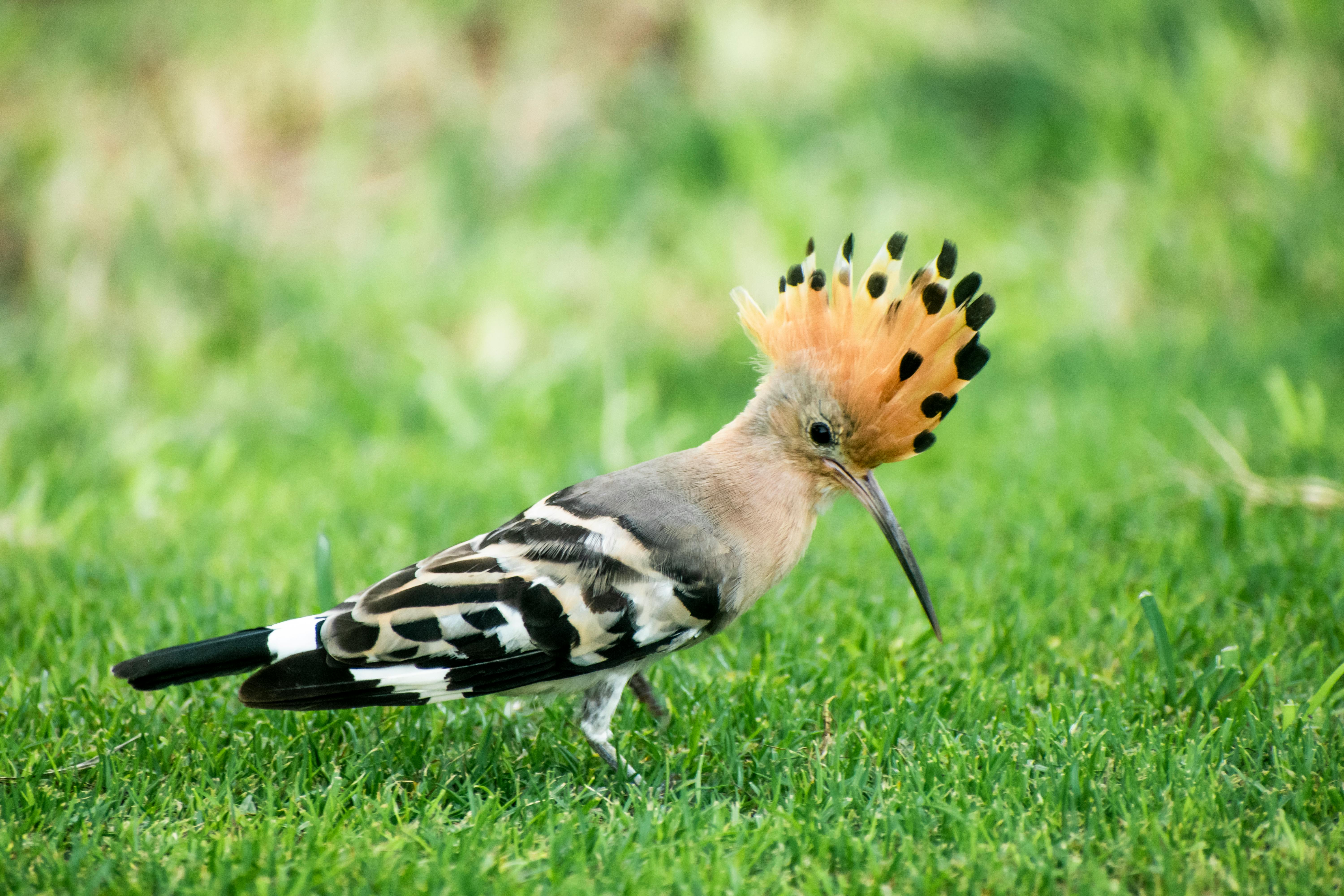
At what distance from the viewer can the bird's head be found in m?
2.42

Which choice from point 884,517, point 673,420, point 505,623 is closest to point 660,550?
point 505,623

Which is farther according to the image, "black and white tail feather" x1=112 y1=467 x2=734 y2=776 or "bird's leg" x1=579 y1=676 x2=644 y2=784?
"bird's leg" x1=579 y1=676 x2=644 y2=784

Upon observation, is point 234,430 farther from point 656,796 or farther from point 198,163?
point 656,796

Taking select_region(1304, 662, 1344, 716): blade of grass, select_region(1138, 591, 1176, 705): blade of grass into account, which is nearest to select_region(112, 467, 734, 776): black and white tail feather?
select_region(1138, 591, 1176, 705): blade of grass

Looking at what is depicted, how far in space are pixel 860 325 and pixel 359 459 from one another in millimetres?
2889

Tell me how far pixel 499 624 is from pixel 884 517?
2.99ft

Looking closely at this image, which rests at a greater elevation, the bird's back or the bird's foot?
the bird's back

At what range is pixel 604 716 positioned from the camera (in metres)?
2.40

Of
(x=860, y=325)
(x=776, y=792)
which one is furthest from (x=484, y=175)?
(x=776, y=792)

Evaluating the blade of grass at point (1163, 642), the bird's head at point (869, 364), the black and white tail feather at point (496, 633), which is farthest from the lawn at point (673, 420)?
the bird's head at point (869, 364)

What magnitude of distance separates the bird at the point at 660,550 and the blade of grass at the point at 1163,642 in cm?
46

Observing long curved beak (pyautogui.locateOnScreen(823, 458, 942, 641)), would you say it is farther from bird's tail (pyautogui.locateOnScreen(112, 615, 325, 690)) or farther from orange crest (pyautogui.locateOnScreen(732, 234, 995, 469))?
bird's tail (pyautogui.locateOnScreen(112, 615, 325, 690))

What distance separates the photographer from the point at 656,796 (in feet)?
7.68

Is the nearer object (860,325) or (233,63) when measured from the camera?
(860,325)
